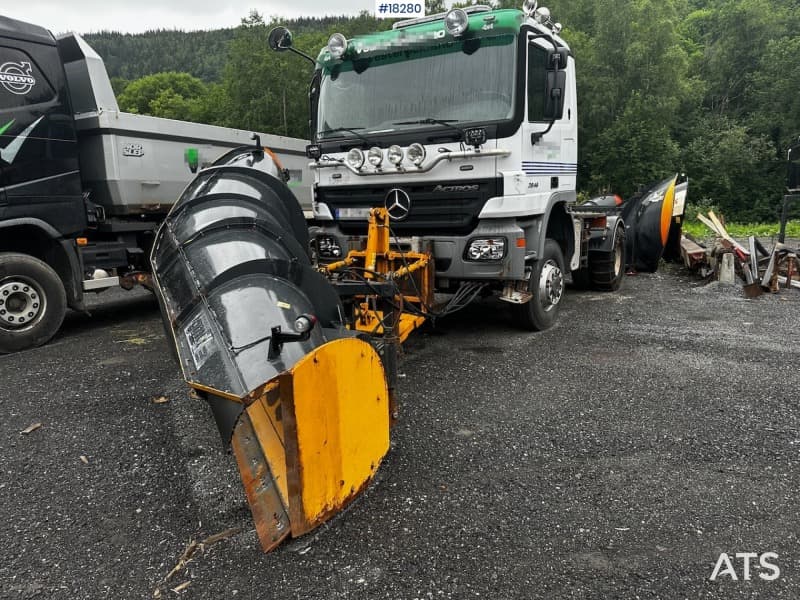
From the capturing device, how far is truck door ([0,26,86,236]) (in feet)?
17.4

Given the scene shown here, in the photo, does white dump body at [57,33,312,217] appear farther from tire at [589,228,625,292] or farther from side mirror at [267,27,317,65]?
tire at [589,228,625,292]

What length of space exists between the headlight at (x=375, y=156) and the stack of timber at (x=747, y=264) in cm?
544

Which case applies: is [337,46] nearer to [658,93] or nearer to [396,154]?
[396,154]

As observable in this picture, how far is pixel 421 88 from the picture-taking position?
511 cm

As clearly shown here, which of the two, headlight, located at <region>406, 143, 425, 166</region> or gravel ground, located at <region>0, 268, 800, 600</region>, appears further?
headlight, located at <region>406, 143, 425, 166</region>

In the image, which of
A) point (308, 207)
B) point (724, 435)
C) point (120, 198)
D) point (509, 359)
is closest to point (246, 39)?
point (308, 207)

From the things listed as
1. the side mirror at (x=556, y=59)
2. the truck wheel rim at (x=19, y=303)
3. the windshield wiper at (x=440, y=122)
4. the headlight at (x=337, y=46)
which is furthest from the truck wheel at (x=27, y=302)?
the side mirror at (x=556, y=59)

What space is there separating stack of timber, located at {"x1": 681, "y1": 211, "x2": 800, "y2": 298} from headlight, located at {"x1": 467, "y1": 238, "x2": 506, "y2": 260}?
446 centimetres

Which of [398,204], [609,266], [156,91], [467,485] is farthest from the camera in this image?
[156,91]

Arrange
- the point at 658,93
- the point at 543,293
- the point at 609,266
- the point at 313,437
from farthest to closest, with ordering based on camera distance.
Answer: the point at 658,93
the point at 609,266
the point at 543,293
the point at 313,437

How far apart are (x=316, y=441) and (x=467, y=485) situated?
100 centimetres

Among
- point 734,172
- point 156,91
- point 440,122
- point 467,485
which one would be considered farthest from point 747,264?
A: point 156,91

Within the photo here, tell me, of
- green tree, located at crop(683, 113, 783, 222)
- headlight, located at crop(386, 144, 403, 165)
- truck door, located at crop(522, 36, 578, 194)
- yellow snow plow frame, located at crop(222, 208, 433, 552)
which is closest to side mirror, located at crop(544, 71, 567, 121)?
truck door, located at crop(522, 36, 578, 194)

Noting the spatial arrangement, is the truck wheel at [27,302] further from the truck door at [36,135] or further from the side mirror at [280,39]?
the side mirror at [280,39]
